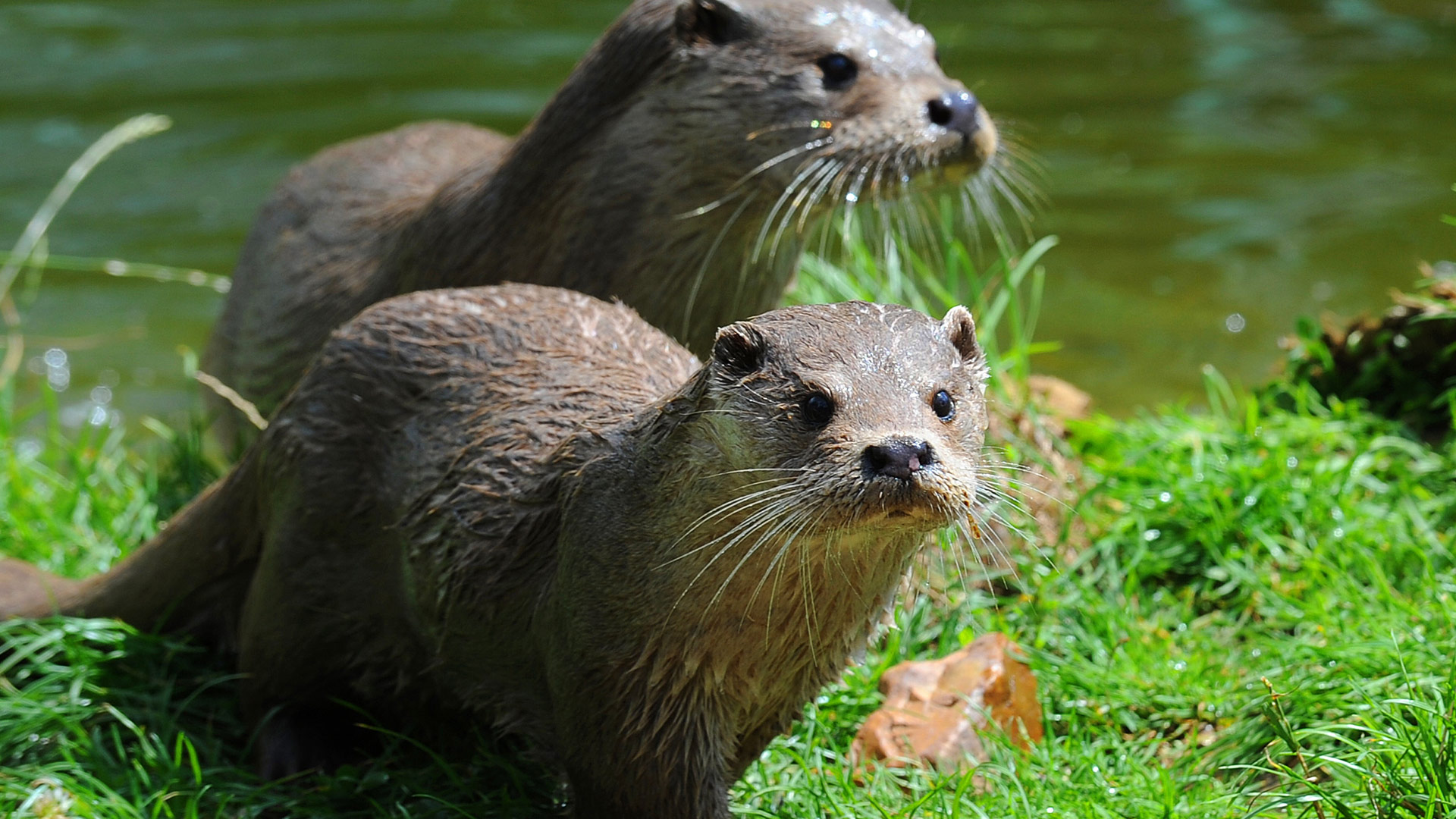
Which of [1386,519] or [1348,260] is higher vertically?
[1386,519]

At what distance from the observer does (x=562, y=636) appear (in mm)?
2508

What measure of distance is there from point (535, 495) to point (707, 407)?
0.48 meters

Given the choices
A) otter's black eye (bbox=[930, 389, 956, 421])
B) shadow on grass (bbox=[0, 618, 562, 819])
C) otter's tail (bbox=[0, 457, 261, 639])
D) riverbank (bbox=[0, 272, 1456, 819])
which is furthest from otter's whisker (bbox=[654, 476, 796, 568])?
otter's tail (bbox=[0, 457, 261, 639])

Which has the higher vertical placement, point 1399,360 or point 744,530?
point 744,530

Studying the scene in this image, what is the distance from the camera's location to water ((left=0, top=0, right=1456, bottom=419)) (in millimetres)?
6203

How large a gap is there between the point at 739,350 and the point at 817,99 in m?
1.38

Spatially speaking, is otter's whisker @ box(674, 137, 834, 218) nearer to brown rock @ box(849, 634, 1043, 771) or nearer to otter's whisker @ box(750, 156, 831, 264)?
otter's whisker @ box(750, 156, 831, 264)

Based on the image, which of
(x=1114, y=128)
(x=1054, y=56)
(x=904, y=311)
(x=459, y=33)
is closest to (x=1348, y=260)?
(x=1114, y=128)

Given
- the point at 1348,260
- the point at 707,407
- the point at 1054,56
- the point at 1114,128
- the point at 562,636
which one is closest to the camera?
the point at 707,407

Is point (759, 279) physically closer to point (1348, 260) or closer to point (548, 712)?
point (548, 712)

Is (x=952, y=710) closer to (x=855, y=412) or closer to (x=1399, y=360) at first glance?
(x=855, y=412)

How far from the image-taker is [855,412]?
212cm

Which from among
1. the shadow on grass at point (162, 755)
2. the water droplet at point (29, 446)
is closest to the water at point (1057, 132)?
the water droplet at point (29, 446)

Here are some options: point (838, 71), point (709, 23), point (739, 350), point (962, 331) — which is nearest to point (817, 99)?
point (838, 71)
